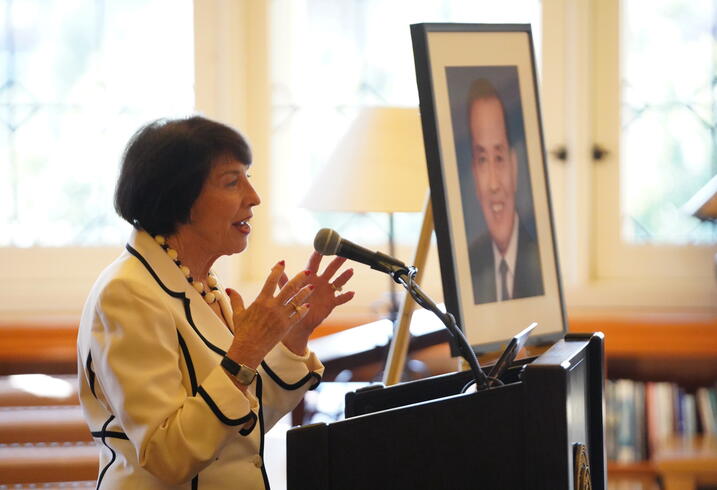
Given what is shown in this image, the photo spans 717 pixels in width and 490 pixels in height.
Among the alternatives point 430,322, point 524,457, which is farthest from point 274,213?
point 524,457

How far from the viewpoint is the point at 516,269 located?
2090mm

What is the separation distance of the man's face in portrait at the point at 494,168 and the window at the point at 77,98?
1.92 m

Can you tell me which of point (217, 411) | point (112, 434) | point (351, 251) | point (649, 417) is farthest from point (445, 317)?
point (649, 417)

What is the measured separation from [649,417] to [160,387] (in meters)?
2.43

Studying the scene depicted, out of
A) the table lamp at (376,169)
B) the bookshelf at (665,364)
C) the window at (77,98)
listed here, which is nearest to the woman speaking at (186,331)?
the table lamp at (376,169)

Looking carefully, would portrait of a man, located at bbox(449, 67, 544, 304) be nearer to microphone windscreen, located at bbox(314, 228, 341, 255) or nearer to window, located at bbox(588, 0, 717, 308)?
microphone windscreen, located at bbox(314, 228, 341, 255)

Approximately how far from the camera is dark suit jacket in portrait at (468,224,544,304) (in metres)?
1.95

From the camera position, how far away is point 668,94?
370 centimetres

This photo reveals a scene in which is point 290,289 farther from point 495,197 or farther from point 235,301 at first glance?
point 495,197

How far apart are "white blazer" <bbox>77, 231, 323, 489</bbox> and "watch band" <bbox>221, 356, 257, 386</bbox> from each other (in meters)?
0.02

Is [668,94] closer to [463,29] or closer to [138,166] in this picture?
[463,29]

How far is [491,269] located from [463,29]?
495mm

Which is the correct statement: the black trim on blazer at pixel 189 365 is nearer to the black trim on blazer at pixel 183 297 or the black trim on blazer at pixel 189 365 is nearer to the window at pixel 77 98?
the black trim on blazer at pixel 183 297

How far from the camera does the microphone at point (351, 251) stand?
1.39 m
